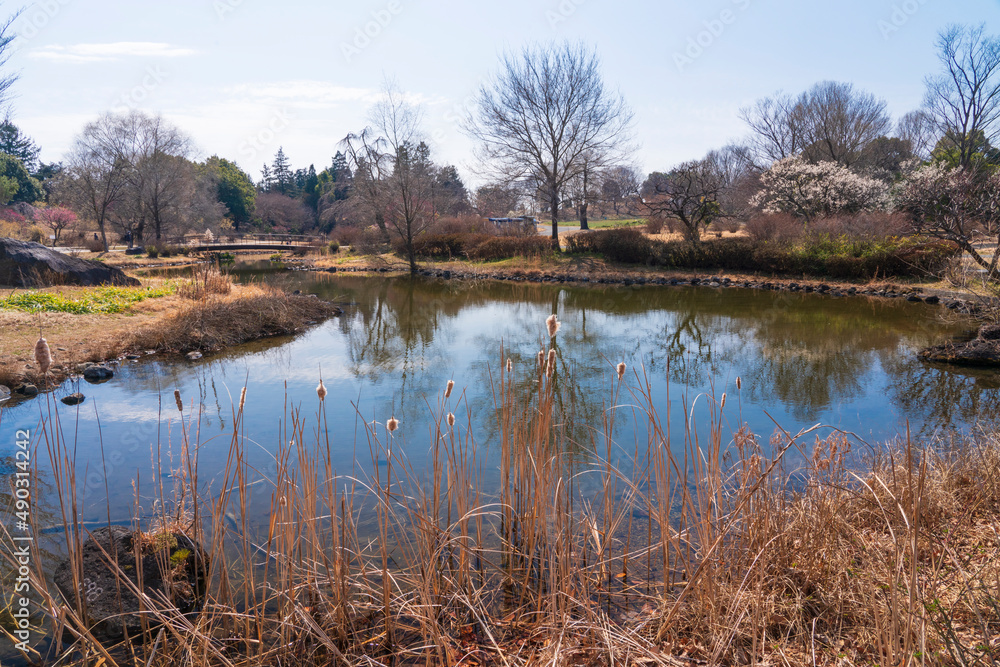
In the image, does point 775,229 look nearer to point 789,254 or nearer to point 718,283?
point 789,254

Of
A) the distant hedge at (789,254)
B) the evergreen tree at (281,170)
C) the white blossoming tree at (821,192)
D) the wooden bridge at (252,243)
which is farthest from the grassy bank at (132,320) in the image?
the evergreen tree at (281,170)

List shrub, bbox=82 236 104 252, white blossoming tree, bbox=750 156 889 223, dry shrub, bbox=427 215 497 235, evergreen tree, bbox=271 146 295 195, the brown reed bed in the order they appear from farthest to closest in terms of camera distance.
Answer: evergreen tree, bbox=271 146 295 195
shrub, bbox=82 236 104 252
dry shrub, bbox=427 215 497 235
white blossoming tree, bbox=750 156 889 223
the brown reed bed

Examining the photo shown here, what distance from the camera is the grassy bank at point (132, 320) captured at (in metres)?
7.28

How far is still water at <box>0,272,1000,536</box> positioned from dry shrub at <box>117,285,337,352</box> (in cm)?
47

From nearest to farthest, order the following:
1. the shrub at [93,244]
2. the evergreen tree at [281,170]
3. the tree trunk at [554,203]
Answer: the tree trunk at [554,203] → the shrub at [93,244] → the evergreen tree at [281,170]

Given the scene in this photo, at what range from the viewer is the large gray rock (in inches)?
436

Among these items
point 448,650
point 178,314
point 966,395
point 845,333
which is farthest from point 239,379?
point 845,333

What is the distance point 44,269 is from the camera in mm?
11320

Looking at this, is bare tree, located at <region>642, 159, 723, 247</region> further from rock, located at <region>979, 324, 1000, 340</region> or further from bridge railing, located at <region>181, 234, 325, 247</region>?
bridge railing, located at <region>181, 234, 325, 247</region>

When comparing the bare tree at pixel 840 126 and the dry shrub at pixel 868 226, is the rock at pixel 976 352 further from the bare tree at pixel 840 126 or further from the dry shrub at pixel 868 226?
the bare tree at pixel 840 126

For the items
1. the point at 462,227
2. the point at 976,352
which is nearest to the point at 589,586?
the point at 976,352

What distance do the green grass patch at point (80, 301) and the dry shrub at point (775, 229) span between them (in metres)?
17.3

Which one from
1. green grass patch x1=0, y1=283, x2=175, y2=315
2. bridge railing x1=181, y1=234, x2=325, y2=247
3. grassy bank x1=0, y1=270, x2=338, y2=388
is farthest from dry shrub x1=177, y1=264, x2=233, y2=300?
bridge railing x1=181, y1=234, x2=325, y2=247

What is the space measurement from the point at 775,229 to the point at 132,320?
18.2 m
